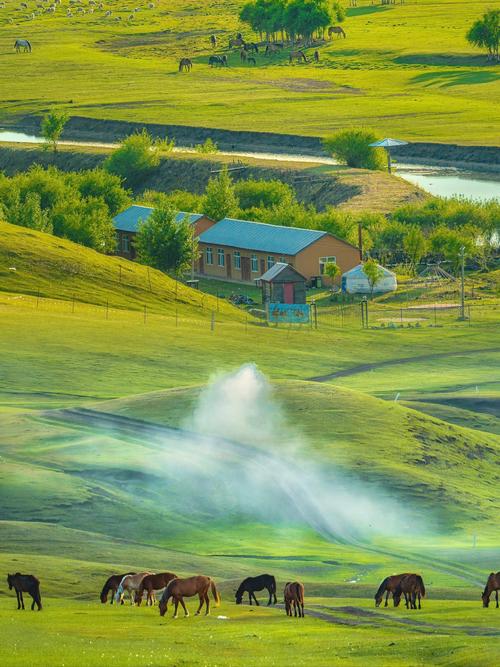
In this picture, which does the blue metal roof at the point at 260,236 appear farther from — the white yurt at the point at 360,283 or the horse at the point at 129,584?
the horse at the point at 129,584

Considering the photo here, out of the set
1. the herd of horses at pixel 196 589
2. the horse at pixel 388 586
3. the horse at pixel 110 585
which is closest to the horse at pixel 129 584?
the herd of horses at pixel 196 589

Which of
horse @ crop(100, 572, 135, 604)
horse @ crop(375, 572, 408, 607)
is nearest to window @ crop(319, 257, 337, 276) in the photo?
horse @ crop(375, 572, 408, 607)

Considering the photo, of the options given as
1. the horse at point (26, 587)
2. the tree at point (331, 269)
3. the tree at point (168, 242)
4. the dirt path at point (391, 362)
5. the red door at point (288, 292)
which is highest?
the horse at point (26, 587)

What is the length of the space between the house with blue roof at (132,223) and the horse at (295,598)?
115 meters

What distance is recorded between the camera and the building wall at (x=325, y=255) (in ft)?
465

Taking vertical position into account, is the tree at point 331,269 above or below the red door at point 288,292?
above

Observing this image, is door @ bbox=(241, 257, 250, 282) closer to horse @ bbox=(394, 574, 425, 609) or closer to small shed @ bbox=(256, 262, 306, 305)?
small shed @ bbox=(256, 262, 306, 305)

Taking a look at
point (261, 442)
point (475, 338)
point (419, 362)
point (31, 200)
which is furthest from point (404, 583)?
point (31, 200)

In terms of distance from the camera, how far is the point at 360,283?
447 feet

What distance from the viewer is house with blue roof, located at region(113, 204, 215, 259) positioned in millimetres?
159125

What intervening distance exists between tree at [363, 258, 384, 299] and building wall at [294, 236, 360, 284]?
7175 millimetres

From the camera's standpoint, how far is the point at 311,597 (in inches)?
1843

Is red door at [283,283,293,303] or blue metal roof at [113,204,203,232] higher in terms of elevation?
blue metal roof at [113,204,203,232]

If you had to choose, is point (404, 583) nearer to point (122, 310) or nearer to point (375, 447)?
point (375, 447)
